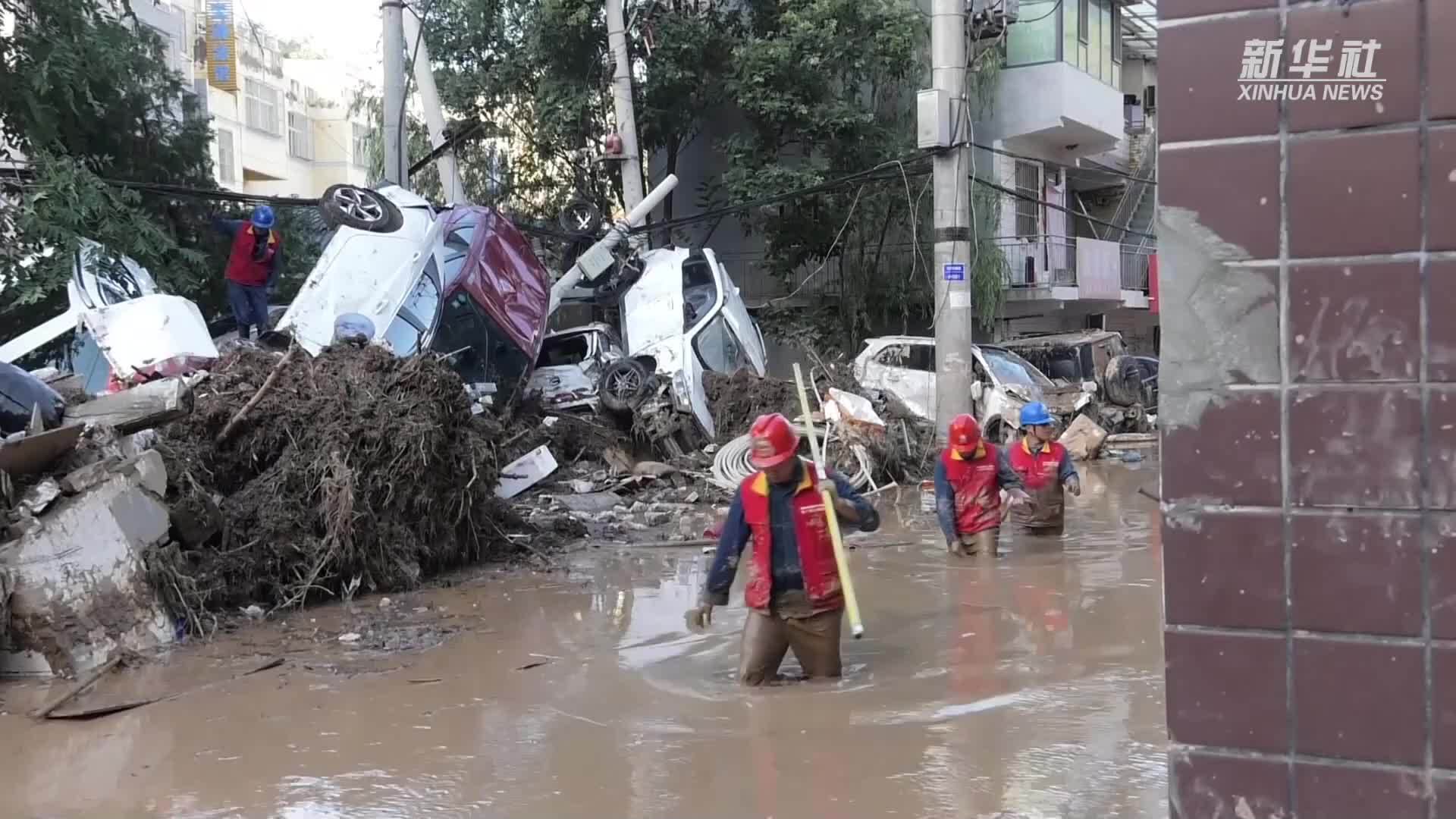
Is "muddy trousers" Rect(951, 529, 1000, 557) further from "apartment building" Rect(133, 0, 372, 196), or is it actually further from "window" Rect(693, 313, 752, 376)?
"apartment building" Rect(133, 0, 372, 196)

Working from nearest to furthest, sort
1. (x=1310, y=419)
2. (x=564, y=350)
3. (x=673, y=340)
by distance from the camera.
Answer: (x=1310, y=419) → (x=673, y=340) → (x=564, y=350)

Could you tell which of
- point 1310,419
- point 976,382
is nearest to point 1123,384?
point 976,382

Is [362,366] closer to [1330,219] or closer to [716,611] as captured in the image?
[716,611]

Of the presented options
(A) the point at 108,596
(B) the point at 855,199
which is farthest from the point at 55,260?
(B) the point at 855,199

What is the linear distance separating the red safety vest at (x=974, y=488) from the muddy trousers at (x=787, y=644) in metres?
2.96

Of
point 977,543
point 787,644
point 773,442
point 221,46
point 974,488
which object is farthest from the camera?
point 221,46

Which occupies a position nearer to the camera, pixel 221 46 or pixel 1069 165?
pixel 1069 165

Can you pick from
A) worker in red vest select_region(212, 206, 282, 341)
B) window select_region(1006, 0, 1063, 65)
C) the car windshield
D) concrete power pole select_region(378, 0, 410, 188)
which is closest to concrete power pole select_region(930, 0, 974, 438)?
the car windshield

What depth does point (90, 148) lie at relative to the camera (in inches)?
580

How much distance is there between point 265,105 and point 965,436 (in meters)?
37.7

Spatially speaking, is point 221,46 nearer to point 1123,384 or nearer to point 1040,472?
point 1123,384

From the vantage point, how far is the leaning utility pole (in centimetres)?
1792

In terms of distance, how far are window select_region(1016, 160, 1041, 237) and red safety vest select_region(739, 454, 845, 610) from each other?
67.8 feet

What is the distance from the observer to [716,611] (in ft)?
25.3
